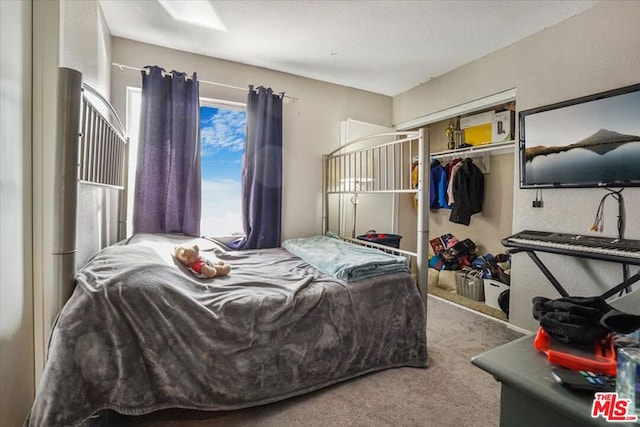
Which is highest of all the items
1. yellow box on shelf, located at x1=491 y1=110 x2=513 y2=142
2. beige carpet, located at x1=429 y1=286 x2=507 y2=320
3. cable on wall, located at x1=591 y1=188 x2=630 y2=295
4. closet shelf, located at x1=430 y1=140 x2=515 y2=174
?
yellow box on shelf, located at x1=491 y1=110 x2=513 y2=142

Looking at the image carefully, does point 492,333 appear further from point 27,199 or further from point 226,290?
point 27,199

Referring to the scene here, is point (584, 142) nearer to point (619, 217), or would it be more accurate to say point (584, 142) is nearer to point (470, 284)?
point (619, 217)

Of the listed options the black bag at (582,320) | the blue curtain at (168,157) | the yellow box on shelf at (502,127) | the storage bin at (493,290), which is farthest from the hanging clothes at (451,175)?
the black bag at (582,320)

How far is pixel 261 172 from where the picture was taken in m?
2.81

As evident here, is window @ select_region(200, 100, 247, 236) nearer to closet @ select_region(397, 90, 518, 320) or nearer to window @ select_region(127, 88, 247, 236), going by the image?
window @ select_region(127, 88, 247, 236)

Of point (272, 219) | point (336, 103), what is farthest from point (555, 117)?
point (272, 219)

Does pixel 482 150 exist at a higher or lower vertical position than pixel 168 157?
higher

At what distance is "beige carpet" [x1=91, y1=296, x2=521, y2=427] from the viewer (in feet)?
4.59

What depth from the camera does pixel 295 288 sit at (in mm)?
1626

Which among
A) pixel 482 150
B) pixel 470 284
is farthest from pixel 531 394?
pixel 482 150

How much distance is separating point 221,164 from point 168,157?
1.62ft

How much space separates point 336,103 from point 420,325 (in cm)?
244

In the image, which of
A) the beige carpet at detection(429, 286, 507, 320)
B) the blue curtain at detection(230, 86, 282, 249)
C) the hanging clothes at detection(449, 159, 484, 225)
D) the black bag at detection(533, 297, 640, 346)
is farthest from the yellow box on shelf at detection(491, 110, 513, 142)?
the black bag at detection(533, 297, 640, 346)

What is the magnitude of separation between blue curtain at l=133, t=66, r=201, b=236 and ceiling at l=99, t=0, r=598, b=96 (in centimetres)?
37
